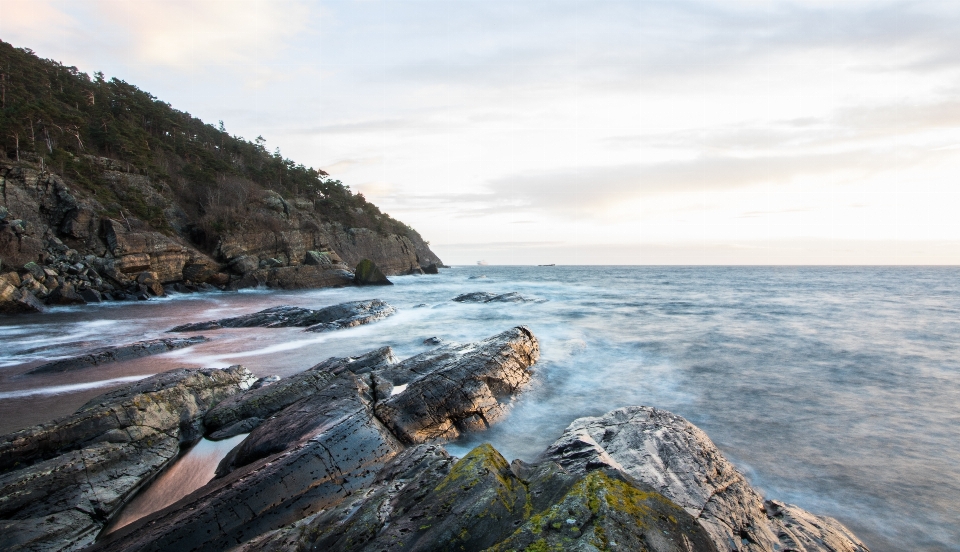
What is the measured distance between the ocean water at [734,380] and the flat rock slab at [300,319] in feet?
2.38

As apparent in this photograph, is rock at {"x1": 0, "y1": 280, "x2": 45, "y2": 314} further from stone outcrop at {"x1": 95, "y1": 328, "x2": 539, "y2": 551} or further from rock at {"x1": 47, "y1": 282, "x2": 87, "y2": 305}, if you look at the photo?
stone outcrop at {"x1": 95, "y1": 328, "x2": 539, "y2": 551}

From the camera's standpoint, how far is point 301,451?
494 centimetres

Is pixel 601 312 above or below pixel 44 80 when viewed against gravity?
below

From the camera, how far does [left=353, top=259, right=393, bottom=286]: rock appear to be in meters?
39.4

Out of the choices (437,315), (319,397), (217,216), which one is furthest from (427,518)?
(217,216)

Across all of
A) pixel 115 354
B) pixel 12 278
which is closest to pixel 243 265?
pixel 12 278

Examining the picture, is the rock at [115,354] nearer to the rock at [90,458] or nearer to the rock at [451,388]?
the rock at [90,458]

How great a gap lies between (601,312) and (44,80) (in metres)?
60.2

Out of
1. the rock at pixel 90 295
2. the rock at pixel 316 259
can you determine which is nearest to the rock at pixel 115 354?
the rock at pixel 90 295

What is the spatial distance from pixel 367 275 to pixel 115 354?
2905 cm

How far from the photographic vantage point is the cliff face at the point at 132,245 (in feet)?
77.9

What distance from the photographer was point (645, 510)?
8.66 feet

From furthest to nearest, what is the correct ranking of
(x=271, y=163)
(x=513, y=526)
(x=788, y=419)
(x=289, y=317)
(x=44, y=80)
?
1. (x=271, y=163)
2. (x=44, y=80)
3. (x=289, y=317)
4. (x=788, y=419)
5. (x=513, y=526)

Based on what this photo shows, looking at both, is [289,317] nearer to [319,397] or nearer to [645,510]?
[319,397]
